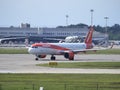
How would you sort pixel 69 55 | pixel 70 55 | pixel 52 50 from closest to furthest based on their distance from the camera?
1. pixel 70 55
2. pixel 69 55
3. pixel 52 50

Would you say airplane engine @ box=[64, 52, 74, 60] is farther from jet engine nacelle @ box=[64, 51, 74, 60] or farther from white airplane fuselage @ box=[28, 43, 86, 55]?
white airplane fuselage @ box=[28, 43, 86, 55]
